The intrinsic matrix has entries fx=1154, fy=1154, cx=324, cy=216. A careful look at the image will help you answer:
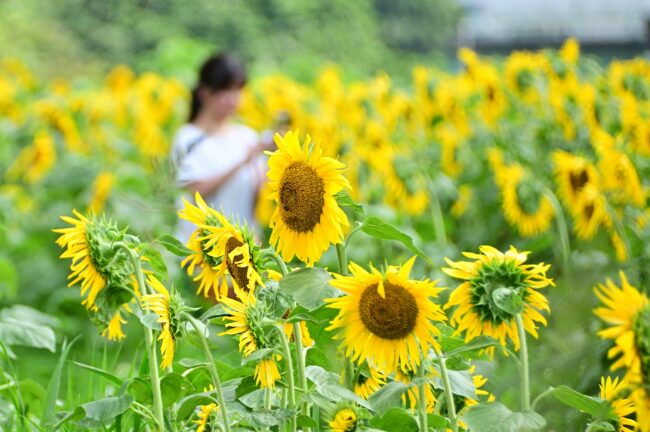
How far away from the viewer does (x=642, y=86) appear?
3658mm

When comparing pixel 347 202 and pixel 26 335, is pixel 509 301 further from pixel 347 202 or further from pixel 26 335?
pixel 26 335

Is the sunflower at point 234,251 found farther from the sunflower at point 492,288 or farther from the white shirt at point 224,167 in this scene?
the white shirt at point 224,167

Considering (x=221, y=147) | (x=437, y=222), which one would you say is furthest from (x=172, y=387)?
(x=221, y=147)

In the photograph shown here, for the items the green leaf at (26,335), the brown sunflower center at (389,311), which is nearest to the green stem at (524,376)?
the brown sunflower center at (389,311)

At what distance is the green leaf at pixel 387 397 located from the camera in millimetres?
1144

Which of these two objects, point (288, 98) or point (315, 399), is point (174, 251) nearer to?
point (315, 399)

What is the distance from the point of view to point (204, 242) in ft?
4.14

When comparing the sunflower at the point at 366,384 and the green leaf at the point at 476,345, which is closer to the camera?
the green leaf at the point at 476,345

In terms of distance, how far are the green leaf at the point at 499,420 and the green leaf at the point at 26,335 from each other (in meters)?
0.73

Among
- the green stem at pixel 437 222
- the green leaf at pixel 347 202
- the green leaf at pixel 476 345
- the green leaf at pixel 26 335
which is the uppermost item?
the green leaf at pixel 347 202

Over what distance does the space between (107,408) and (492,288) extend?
42 centimetres

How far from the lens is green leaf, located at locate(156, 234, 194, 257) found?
1210 millimetres

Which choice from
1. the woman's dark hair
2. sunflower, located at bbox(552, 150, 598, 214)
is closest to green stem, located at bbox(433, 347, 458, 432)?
sunflower, located at bbox(552, 150, 598, 214)

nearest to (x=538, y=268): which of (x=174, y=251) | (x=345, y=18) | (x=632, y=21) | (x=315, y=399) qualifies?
(x=315, y=399)
